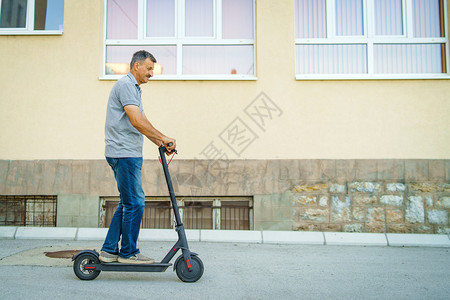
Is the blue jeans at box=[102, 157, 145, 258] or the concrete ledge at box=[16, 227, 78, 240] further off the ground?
the blue jeans at box=[102, 157, 145, 258]

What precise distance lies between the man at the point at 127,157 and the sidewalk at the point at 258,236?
2.52m

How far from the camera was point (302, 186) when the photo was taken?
6973 millimetres

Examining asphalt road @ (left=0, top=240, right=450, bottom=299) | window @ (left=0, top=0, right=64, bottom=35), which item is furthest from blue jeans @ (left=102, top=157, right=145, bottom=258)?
window @ (left=0, top=0, right=64, bottom=35)

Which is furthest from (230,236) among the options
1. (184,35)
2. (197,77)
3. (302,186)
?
(184,35)

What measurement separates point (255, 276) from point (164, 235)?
250 centimetres

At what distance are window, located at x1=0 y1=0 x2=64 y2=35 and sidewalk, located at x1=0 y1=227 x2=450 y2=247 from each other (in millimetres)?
3142

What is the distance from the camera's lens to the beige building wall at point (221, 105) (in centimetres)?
710

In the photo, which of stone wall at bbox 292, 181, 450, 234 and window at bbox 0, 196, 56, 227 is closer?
stone wall at bbox 292, 181, 450, 234

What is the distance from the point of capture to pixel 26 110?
23.7 ft

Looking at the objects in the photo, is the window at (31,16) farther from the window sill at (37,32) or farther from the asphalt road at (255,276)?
the asphalt road at (255,276)

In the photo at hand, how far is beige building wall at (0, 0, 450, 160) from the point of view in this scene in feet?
23.3

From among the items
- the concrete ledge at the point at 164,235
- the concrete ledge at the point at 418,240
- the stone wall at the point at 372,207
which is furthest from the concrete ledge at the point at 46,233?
the concrete ledge at the point at 418,240

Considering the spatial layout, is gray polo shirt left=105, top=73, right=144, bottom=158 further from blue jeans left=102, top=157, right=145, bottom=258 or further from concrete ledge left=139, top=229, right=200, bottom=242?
concrete ledge left=139, top=229, right=200, bottom=242

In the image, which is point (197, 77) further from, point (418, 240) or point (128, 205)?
point (418, 240)
